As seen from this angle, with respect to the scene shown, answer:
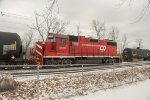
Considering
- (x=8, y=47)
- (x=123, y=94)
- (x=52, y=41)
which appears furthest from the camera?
(x=52, y=41)

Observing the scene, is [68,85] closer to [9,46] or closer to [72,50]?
[9,46]

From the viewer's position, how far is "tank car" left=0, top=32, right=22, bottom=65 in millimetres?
20625

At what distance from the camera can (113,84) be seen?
19.0 meters

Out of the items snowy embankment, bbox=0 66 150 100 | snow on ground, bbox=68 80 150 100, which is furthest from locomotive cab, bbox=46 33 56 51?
snow on ground, bbox=68 80 150 100

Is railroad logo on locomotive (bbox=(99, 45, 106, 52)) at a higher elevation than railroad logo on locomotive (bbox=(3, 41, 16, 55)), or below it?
higher

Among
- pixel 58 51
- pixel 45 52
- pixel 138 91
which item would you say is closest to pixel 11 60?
pixel 45 52

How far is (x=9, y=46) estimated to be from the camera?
21.0 metres

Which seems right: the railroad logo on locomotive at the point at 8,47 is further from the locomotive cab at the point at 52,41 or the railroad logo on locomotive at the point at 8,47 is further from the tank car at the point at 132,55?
the tank car at the point at 132,55

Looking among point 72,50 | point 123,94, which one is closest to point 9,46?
point 72,50

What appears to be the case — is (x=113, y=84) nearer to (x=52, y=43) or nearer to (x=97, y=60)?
(x=52, y=43)

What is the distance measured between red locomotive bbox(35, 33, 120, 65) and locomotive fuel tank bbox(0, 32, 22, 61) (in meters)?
3.47

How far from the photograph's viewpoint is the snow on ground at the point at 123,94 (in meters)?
15.0

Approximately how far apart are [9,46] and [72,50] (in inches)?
336

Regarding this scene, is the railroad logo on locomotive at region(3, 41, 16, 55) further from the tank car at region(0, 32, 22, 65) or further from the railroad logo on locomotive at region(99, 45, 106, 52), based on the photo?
the railroad logo on locomotive at region(99, 45, 106, 52)
